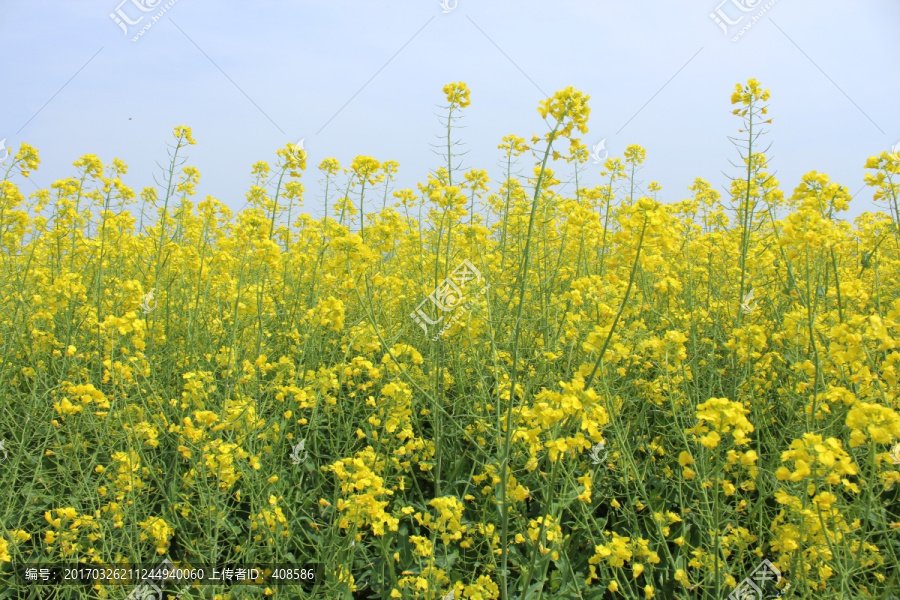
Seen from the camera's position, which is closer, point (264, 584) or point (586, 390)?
point (586, 390)

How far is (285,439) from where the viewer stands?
278cm

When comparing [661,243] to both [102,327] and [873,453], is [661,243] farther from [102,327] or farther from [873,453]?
[102,327]

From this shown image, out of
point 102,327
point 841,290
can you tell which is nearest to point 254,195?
point 102,327

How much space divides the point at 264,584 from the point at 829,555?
2.07 metres
